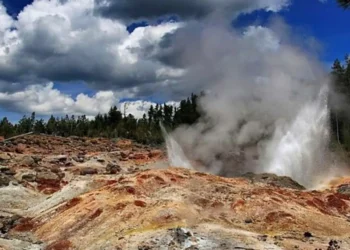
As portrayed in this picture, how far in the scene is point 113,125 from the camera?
4102 inches

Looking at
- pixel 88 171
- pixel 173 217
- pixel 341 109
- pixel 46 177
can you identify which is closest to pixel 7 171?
pixel 46 177

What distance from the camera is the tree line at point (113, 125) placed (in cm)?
8838

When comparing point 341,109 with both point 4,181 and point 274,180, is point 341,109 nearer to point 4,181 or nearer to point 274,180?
point 274,180

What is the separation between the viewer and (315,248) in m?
15.6

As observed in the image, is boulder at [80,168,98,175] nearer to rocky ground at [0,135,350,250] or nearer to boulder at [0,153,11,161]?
boulder at [0,153,11,161]

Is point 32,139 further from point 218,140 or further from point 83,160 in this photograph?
point 218,140

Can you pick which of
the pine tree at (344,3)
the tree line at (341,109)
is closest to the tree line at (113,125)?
the tree line at (341,109)

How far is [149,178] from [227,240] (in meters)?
7.19

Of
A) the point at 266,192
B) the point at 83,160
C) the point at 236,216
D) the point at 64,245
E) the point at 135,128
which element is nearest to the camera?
the point at 64,245

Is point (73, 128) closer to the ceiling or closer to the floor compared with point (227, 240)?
closer to the ceiling

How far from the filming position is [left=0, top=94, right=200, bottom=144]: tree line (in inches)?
3480

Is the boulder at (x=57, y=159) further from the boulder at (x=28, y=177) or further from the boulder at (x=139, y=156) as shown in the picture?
the boulder at (x=139, y=156)

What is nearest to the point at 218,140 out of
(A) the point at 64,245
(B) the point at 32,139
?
(A) the point at 64,245

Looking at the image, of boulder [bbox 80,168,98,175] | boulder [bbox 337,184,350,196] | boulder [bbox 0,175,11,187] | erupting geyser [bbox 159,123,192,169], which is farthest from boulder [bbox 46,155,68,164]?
boulder [bbox 337,184,350,196]
